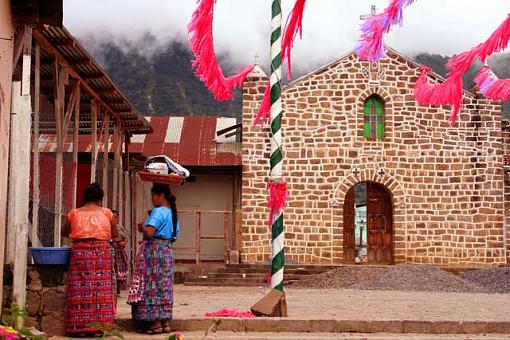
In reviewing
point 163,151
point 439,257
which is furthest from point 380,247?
point 163,151

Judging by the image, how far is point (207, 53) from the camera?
325 inches

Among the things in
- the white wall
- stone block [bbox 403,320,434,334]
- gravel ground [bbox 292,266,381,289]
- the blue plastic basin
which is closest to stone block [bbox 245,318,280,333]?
stone block [bbox 403,320,434,334]

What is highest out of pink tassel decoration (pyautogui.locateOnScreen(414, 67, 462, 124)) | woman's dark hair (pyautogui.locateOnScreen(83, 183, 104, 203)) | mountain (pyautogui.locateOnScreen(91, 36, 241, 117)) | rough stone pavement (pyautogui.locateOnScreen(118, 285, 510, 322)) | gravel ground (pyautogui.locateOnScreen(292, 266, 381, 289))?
mountain (pyautogui.locateOnScreen(91, 36, 241, 117))

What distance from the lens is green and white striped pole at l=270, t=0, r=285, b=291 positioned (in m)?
7.93

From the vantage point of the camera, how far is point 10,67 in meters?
6.81

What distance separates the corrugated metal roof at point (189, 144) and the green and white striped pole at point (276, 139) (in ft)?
37.8

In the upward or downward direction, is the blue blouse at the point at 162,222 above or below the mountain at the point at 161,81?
below

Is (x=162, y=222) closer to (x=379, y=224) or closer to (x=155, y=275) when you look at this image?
(x=155, y=275)

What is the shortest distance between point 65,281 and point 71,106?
13.8ft

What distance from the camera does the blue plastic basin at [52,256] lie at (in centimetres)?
673

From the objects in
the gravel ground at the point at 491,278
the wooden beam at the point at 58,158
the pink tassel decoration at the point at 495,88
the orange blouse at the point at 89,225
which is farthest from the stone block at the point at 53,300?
the gravel ground at the point at 491,278

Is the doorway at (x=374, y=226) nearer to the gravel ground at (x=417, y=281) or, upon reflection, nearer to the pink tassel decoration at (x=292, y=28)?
the gravel ground at (x=417, y=281)

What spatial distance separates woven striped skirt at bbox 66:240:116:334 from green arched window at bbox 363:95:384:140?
14.1 meters

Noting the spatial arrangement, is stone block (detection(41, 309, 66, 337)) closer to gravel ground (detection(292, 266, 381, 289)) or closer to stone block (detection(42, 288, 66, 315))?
stone block (detection(42, 288, 66, 315))
